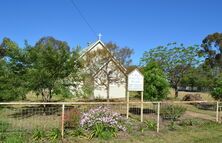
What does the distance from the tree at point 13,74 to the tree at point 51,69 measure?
403 mm

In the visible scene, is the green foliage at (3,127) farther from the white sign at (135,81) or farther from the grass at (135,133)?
the white sign at (135,81)

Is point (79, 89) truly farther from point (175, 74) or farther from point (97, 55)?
point (175, 74)

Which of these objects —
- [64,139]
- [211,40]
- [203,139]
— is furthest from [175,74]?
[211,40]

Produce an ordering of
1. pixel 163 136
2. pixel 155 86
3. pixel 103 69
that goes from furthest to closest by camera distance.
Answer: pixel 103 69 < pixel 155 86 < pixel 163 136

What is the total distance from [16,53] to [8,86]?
183 centimetres

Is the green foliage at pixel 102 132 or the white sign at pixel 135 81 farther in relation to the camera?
the white sign at pixel 135 81

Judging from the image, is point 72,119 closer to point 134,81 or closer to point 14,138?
point 14,138

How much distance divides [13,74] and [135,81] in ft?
20.2

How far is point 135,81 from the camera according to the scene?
15.8 meters

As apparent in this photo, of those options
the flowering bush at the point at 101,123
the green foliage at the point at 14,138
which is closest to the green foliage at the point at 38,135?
the green foliage at the point at 14,138

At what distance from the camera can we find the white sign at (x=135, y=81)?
1553cm

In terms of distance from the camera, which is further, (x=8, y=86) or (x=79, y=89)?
(x=79, y=89)

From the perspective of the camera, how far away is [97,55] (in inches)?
1043

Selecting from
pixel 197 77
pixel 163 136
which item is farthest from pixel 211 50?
pixel 163 136
